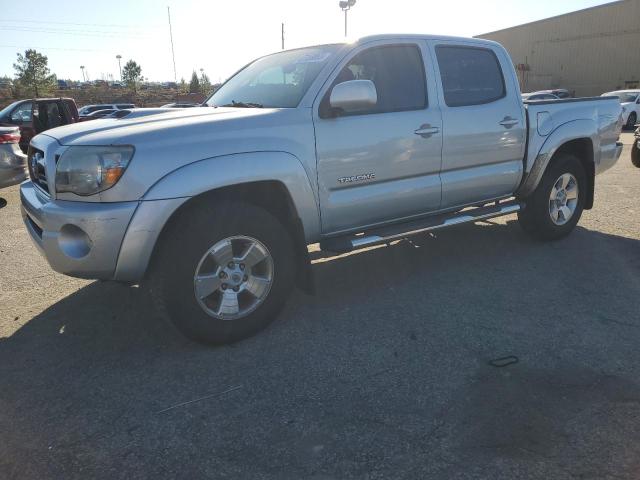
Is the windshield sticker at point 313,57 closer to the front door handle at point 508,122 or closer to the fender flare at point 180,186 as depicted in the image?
the fender flare at point 180,186

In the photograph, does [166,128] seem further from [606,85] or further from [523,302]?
[606,85]

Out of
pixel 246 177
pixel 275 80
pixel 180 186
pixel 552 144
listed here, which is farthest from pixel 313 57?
pixel 552 144

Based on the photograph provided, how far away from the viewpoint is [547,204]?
207 inches

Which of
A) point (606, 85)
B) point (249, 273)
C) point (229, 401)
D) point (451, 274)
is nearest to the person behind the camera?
point (229, 401)

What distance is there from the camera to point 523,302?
399 cm

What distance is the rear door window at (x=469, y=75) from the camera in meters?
4.38

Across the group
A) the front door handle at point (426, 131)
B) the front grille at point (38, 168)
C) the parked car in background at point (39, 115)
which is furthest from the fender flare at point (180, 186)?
the parked car in background at point (39, 115)

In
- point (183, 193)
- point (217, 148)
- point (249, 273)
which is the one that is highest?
point (217, 148)

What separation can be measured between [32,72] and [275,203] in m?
49.4

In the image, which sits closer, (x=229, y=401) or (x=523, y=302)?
(x=229, y=401)

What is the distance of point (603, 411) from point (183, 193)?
8.27ft

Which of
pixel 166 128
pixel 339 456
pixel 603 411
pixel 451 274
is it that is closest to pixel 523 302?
pixel 451 274

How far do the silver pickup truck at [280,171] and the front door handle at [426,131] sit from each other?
0.5 inches

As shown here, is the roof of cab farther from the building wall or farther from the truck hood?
the building wall
